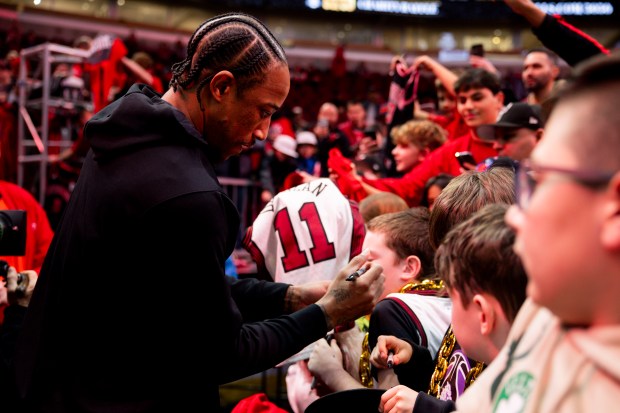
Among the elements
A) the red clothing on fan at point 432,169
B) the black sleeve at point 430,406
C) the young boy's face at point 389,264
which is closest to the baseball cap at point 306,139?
the red clothing on fan at point 432,169

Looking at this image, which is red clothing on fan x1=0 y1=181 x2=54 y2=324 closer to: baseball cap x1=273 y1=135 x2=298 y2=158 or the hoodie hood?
the hoodie hood

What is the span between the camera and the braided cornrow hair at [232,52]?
1603 millimetres

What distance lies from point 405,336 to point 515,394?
102cm

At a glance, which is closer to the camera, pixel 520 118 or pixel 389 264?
pixel 389 264

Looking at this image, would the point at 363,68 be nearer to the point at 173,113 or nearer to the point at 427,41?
the point at 427,41

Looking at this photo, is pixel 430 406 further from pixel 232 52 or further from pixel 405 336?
pixel 232 52

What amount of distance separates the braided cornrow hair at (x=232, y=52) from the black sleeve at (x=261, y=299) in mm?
627

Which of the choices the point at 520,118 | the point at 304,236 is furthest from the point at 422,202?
the point at 304,236

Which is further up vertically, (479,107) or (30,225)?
(479,107)

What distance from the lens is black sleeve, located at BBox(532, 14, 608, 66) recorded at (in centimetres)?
333

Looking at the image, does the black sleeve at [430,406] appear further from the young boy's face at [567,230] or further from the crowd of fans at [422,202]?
the young boy's face at [567,230]

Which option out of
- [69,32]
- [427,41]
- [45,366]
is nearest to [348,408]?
[45,366]

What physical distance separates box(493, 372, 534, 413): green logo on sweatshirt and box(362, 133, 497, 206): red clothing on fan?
2.99 meters

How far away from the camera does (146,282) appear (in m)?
1.42
